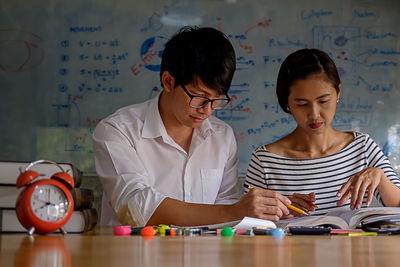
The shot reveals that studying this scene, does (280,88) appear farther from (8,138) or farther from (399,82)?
(8,138)

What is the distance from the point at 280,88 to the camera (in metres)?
1.94

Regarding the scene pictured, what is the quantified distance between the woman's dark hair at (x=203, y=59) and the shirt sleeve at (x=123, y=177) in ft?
1.00

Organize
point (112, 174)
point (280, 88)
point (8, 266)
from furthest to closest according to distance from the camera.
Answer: point (280, 88)
point (112, 174)
point (8, 266)

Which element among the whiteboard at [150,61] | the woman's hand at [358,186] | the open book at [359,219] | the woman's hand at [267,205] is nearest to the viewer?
the open book at [359,219]

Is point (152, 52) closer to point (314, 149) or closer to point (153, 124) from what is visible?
point (153, 124)

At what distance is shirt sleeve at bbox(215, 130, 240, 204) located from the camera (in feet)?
6.53

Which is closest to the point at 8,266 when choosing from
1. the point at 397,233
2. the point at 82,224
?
the point at 82,224

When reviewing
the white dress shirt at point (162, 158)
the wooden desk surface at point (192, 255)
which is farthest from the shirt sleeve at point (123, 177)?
the wooden desk surface at point (192, 255)

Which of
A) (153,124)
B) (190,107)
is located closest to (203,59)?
(190,107)

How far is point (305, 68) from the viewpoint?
6.08 ft

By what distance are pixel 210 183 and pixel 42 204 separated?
1086 millimetres

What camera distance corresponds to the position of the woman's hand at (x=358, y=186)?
151 centimetres

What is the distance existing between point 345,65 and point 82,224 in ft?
9.17

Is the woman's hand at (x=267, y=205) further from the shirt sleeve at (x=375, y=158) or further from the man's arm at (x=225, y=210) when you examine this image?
the shirt sleeve at (x=375, y=158)
